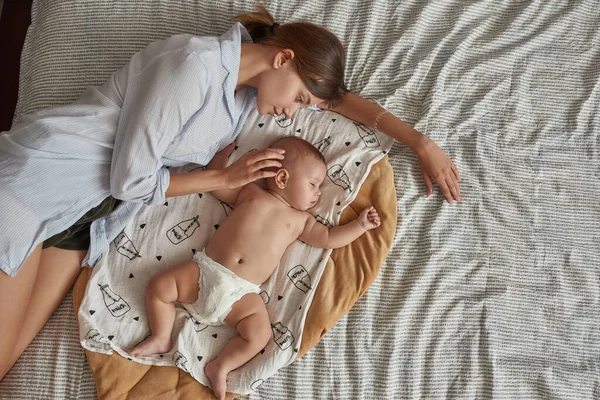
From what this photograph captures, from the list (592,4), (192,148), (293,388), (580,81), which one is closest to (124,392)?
(293,388)

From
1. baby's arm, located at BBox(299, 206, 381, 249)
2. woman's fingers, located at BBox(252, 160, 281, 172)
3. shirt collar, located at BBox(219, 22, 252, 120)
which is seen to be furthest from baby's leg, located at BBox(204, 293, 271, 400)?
shirt collar, located at BBox(219, 22, 252, 120)

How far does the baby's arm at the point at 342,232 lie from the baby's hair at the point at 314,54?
38 centimetres

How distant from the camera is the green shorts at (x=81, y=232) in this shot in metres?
1.49

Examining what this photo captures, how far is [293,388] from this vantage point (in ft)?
4.82

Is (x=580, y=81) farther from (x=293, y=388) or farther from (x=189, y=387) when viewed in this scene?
(x=189, y=387)

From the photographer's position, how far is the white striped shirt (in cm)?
134

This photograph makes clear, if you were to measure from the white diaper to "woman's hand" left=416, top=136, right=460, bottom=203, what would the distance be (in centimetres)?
64

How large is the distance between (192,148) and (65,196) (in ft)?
1.22

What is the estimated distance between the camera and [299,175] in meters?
1.56

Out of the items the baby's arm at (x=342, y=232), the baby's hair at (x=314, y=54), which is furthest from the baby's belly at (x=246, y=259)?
the baby's hair at (x=314, y=54)

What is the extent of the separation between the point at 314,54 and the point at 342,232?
0.53 m

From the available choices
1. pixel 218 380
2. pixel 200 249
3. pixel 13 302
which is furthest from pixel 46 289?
pixel 218 380

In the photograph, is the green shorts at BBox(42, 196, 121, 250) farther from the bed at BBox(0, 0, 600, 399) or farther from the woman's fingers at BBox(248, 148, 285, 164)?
the woman's fingers at BBox(248, 148, 285, 164)

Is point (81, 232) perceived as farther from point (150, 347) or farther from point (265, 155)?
point (265, 155)
